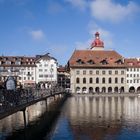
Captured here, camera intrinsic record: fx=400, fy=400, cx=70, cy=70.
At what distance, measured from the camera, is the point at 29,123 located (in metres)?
51.6

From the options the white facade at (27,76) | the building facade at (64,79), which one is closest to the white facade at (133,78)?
the building facade at (64,79)

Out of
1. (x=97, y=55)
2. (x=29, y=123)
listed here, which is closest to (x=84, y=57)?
(x=97, y=55)

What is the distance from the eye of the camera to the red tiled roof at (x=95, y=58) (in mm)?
145250

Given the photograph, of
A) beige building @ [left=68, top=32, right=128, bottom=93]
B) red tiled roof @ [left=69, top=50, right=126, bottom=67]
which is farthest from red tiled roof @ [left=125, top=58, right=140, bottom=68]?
red tiled roof @ [left=69, top=50, right=126, bottom=67]

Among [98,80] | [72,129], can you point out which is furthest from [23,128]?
[98,80]

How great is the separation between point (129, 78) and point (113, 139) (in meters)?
112

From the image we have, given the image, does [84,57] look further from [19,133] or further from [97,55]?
[19,133]

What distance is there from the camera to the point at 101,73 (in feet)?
480

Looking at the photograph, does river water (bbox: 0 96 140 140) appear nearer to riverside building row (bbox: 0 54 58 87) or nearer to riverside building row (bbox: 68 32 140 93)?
riverside building row (bbox: 0 54 58 87)

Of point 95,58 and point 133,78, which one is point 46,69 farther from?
point 133,78

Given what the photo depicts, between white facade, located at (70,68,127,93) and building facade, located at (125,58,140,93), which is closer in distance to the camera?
white facade, located at (70,68,127,93)

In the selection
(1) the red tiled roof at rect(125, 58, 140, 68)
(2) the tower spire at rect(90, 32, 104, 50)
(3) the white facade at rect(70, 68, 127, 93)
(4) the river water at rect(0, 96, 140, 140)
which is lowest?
(4) the river water at rect(0, 96, 140, 140)

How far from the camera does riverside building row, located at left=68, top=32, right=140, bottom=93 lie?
472ft

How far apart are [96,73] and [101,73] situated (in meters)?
1.86
